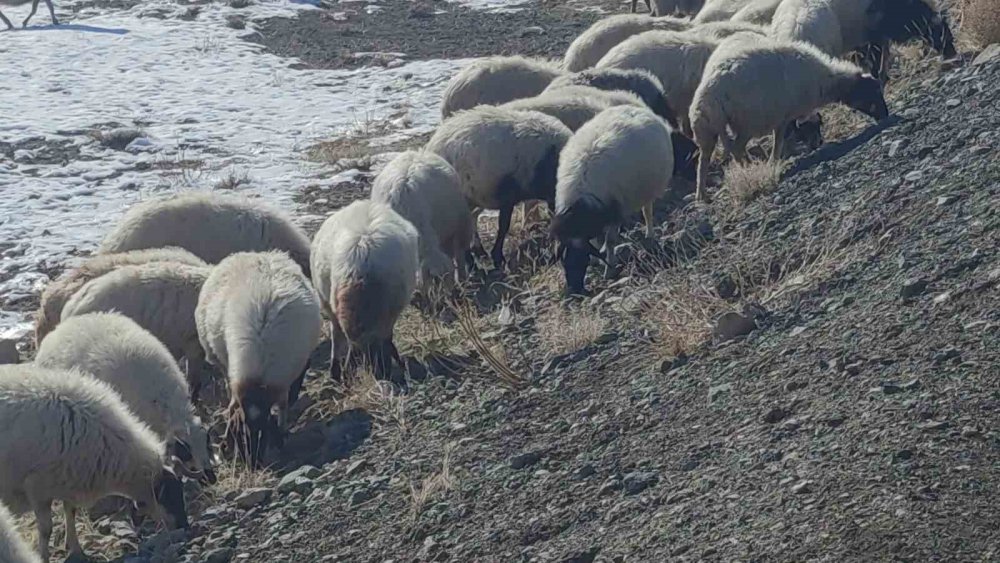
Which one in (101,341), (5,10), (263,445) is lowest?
(5,10)

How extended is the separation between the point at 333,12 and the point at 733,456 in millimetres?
21191

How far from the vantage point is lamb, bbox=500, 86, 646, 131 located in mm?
12516

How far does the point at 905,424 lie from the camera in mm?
5938

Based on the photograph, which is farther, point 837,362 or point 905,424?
point 837,362

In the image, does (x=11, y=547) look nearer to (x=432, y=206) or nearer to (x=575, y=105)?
(x=432, y=206)

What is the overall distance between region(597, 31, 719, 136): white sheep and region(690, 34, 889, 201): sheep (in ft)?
4.38

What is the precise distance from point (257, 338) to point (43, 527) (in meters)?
1.98

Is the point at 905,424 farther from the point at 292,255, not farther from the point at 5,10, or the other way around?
the point at 5,10

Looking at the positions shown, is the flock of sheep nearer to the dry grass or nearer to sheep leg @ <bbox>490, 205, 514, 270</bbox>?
sheep leg @ <bbox>490, 205, 514, 270</bbox>

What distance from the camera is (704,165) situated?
39.8ft

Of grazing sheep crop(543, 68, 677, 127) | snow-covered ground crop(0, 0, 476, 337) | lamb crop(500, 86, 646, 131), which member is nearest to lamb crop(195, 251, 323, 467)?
snow-covered ground crop(0, 0, 476, 337)

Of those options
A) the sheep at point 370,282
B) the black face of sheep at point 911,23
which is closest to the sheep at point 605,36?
the black face of sheep at point 911,23

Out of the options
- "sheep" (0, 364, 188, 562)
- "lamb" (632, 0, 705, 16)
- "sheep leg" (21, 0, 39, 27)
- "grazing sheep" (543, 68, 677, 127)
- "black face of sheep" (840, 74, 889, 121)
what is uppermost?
"black face of sheep" (840, 74, 889, 121)

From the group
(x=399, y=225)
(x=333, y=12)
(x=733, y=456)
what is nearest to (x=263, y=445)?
(x=399, y=225)
